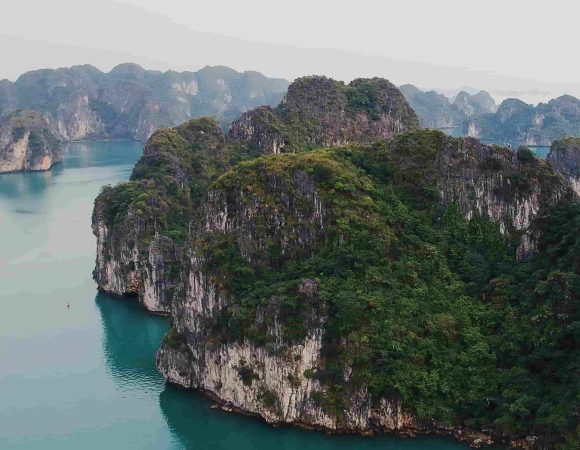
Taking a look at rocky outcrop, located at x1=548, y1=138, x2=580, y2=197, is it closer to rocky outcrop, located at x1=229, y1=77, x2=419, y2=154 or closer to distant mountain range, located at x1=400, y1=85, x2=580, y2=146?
rocky outcrop, located at x1=229, y1=77, x2=419, y2=154

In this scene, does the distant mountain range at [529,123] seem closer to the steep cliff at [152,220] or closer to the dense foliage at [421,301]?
the steep cliff at [152,220]

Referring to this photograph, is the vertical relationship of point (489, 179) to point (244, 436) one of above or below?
above

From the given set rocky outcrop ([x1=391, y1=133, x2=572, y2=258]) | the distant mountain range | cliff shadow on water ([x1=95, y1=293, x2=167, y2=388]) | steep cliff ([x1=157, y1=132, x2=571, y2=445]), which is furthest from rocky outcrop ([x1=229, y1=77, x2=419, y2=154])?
the distant mountain range

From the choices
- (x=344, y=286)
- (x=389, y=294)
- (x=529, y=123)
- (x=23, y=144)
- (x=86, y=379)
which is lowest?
(x=86, y=379)

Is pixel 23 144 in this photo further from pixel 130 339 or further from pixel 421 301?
pixel 421 301

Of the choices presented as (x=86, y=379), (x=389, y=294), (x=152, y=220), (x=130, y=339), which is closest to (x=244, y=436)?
(x=389, y=294)

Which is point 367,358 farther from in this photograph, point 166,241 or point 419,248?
point 166,241
